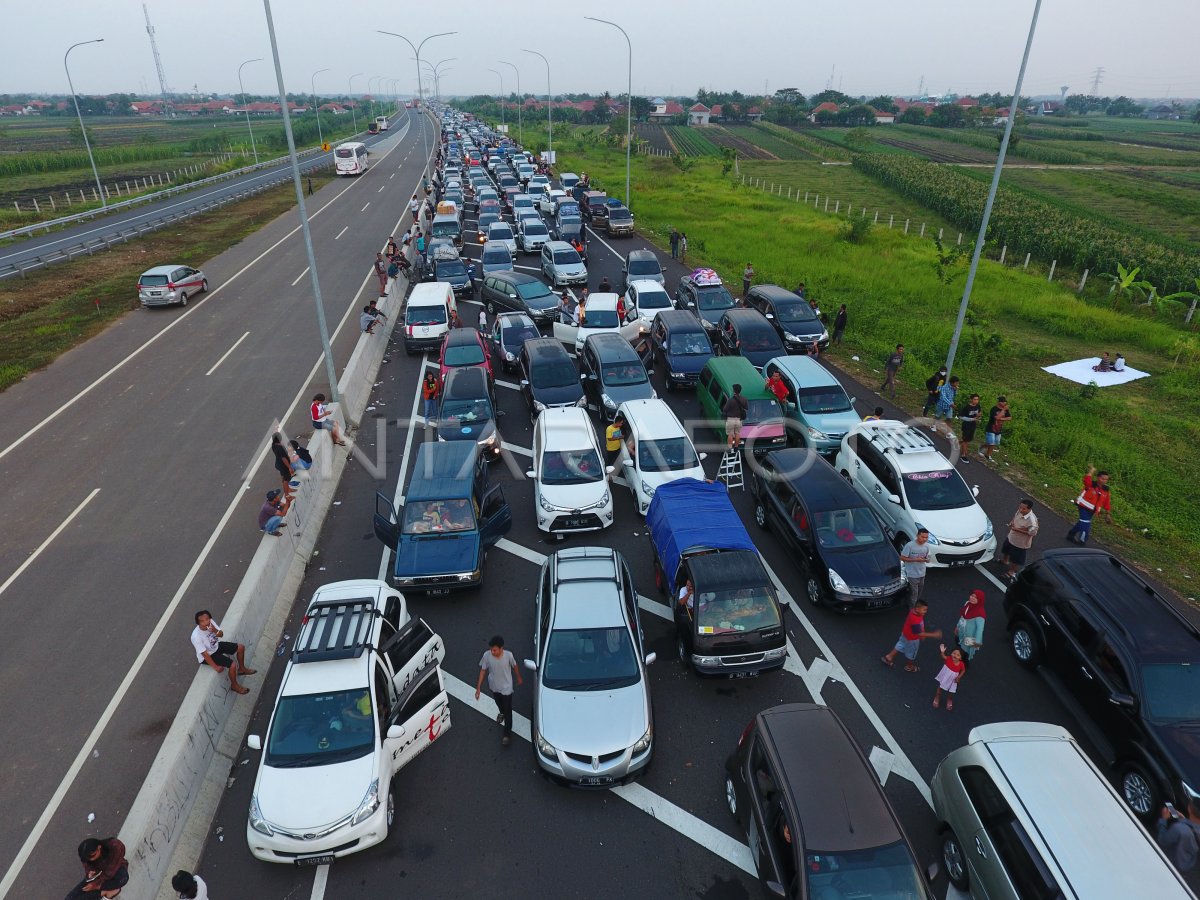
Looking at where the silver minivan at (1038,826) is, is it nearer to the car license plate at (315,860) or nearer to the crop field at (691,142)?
the car license plate at (315,860)

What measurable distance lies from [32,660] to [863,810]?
11799 mm

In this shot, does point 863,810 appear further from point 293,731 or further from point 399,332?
point 399,332

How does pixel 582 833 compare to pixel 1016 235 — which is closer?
pixel 582 833

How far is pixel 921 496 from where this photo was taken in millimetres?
12070

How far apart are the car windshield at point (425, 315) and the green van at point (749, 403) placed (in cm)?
982

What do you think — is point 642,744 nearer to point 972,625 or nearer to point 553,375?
point 972,625

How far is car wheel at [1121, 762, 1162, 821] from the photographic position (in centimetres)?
731

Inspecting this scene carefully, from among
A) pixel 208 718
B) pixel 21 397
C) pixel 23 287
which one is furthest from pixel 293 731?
pixel 23 287

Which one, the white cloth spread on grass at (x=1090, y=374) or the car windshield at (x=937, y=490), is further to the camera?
the white cloth spread on grass at (x=1090, y=374)

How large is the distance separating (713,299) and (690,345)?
4.70 meters

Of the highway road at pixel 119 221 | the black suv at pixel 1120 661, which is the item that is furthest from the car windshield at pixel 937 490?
the highway road at pixel 119 221

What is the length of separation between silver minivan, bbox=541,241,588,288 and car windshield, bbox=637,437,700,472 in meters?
15.8

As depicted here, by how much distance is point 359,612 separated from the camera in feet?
28.5

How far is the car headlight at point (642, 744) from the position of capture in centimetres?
784
